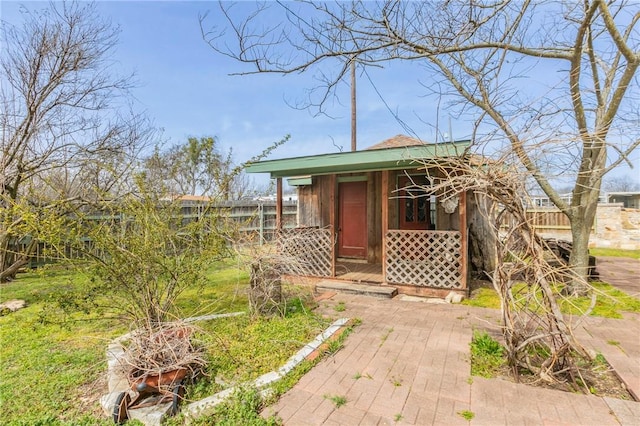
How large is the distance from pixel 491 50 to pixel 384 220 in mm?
3436

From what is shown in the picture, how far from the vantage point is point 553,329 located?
8.77ft

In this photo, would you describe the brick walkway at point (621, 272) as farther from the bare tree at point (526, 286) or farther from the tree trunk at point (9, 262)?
the tree trunk at point (9, 262)

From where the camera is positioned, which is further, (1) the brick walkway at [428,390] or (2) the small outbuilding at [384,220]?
(2) the small outbuilding at [384,220]

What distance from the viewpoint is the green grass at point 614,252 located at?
10156 mm

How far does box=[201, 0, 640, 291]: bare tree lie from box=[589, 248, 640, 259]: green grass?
21.9 ft

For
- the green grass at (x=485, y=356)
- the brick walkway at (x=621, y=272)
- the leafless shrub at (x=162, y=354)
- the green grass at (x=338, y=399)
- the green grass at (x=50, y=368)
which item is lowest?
the green grass at (x=50, y=368)

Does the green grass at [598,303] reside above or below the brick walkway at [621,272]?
below

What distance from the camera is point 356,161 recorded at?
586 cm

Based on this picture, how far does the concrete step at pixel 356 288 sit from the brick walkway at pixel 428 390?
1653mm

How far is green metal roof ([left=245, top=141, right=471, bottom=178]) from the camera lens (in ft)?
16.1

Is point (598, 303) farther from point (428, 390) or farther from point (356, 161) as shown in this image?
point (356, 161)

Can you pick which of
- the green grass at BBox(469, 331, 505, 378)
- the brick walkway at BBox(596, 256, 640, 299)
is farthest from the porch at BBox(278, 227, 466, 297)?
the brick walkway at BBox(596, 256, 640, 299)

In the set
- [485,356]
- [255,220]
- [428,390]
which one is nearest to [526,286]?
[485,356]

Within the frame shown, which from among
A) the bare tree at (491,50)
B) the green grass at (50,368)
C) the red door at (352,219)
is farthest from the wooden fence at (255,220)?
the bare tree at (491,50)
